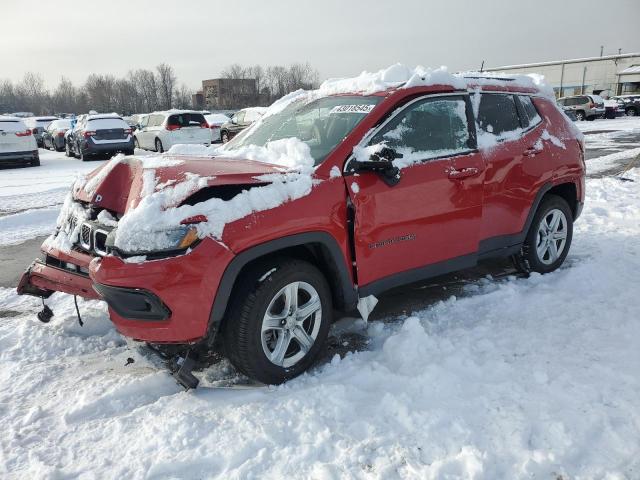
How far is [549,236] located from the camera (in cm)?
489

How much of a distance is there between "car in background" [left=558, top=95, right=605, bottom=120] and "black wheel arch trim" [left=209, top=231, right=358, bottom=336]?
33.4m

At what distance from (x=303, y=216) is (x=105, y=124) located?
16.6 m

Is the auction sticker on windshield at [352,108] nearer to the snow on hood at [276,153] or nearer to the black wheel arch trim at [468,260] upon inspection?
the snow on hood at [276,153]

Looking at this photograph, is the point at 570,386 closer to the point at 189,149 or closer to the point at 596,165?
the point at 189,149

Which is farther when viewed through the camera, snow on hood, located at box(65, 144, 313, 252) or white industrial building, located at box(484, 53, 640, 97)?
white industrial building, located at box(484, 53, 640, 97)

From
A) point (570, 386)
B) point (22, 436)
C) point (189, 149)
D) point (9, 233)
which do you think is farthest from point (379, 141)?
point (9, 233)

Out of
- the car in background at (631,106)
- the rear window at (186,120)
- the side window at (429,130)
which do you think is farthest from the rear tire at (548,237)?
the car in background at (631,106)

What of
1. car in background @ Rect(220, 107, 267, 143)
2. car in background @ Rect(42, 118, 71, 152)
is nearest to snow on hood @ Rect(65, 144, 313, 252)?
car in background @ Rect(220, 107, 267, 143)

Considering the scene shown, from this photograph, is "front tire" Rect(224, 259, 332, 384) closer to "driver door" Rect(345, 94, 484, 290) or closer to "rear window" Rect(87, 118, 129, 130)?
"driver door" Rect(345, 94, 484, 290)

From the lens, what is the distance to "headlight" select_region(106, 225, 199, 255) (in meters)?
2.74

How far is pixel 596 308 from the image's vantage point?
3965 millimetres

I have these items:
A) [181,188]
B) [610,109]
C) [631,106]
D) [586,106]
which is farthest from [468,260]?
[631,106]

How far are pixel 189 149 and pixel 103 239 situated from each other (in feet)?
4.28

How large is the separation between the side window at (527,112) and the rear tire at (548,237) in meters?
0.73
